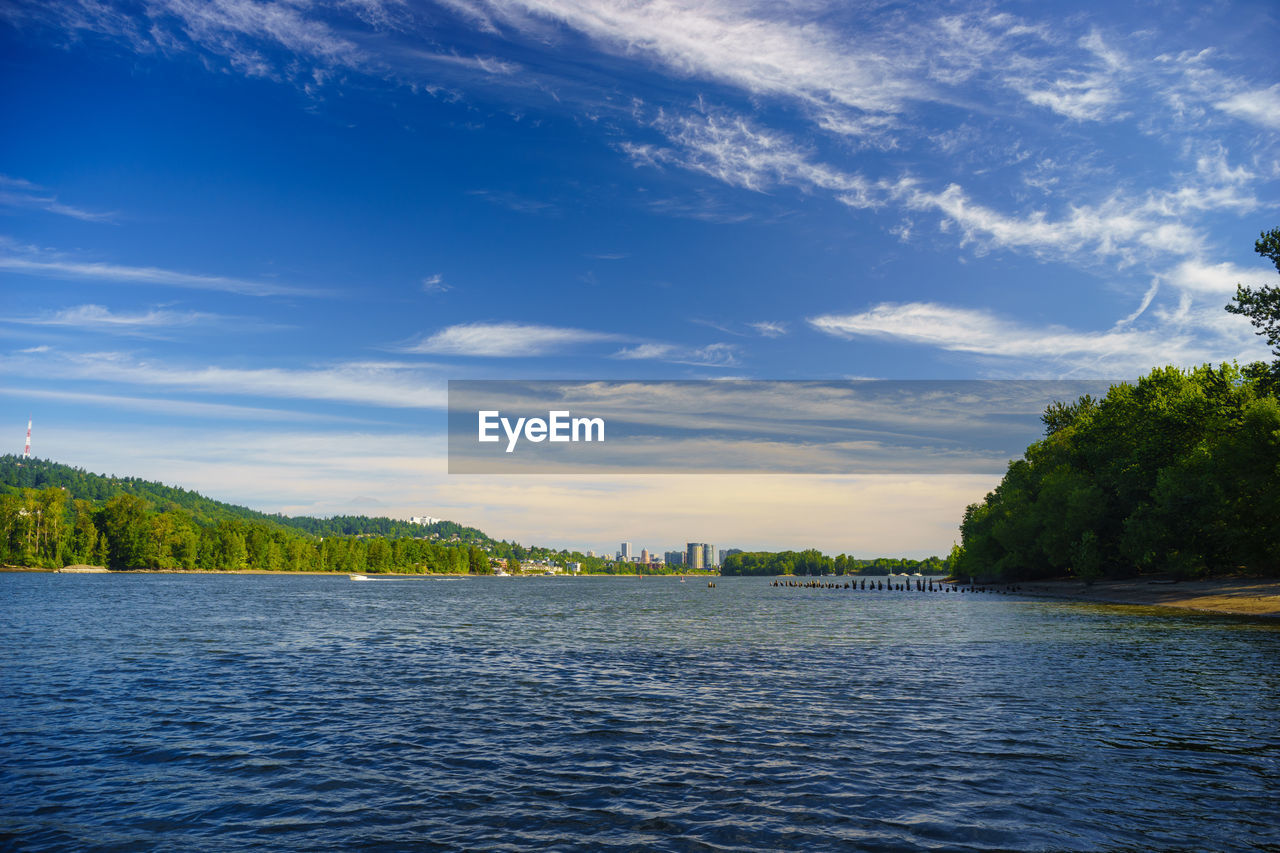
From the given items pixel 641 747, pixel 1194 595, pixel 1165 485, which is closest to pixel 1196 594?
pixel 1194 595

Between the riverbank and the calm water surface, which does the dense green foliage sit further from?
the calm water surface

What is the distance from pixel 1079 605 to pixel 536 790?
313 feet

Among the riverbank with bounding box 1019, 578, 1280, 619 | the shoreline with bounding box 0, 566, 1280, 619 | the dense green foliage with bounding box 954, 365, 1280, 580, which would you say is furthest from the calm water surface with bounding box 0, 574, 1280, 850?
the dense green foliage with bounding box 954, 365, 1280, 580

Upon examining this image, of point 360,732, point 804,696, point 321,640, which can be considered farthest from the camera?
point 321,640

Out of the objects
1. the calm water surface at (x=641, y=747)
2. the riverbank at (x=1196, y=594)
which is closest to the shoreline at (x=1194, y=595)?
the riverbank at (x=1196, y=594)

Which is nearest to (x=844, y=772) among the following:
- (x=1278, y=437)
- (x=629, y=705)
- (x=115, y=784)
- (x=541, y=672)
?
(x=629, y=705)

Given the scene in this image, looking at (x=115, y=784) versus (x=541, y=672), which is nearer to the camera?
(x=115, y=784)

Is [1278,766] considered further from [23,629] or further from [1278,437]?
[23,629]

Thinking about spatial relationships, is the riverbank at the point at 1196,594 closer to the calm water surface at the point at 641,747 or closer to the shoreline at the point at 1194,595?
the shoreline at the point at 1194,595

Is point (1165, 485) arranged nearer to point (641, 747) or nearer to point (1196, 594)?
point (1196, 594)

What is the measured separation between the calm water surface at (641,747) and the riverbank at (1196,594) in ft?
107

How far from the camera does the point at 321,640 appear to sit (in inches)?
2148

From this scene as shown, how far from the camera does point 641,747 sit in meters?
22.5

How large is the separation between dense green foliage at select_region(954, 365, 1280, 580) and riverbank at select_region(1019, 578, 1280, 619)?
2457 mm
